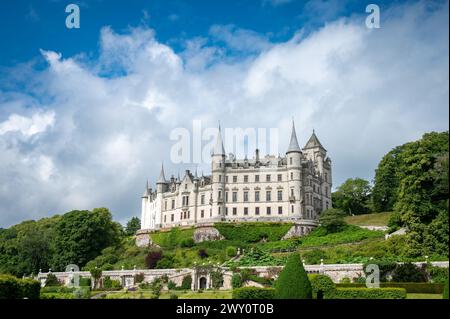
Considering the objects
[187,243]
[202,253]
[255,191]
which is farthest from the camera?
[255,191]

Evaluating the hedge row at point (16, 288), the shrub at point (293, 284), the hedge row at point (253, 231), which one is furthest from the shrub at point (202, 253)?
the shrub at point (293, 284)

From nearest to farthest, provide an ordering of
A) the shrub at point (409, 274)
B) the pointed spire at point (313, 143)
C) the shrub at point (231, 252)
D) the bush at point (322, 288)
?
the bush at point (322, 288) < the shrub at point (409, 274) < the shrub at point (231, 252) < the pointed spire at point (313, 143)

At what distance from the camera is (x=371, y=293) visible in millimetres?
27219

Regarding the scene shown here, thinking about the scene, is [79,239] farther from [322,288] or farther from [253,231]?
[322,288]

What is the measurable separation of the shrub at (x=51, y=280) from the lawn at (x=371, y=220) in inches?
1322

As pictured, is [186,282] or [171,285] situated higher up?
[186,282]

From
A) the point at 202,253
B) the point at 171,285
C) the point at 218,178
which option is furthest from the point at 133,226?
the point at 171,285

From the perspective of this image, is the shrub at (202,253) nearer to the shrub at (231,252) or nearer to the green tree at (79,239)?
the shrub at (231,252)

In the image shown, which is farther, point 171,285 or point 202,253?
point 202,253

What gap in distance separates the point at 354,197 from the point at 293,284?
52.8 meters

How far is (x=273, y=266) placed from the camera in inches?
1626

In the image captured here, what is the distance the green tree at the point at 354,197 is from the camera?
7394 centimetres

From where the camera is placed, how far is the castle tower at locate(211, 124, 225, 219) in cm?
6562
